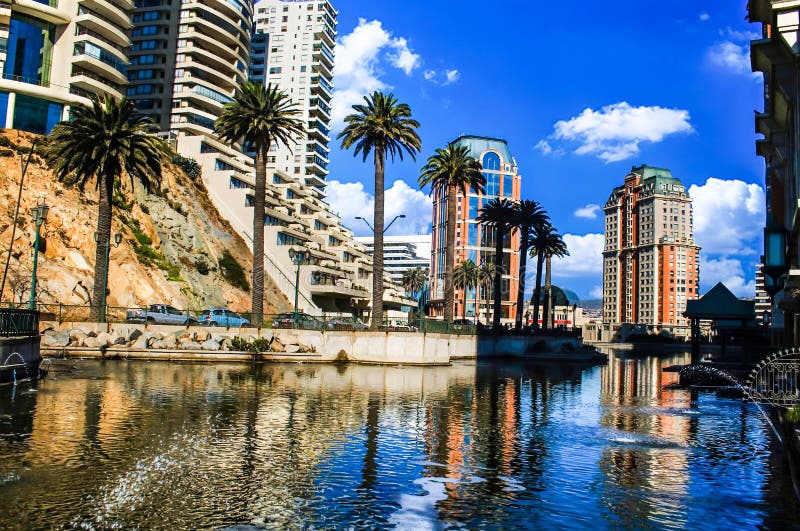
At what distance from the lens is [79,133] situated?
5234cm

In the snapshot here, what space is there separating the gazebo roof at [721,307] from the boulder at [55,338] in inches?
1697

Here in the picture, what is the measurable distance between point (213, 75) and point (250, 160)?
1492cm

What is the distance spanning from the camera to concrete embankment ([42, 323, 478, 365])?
A: 4591 cm

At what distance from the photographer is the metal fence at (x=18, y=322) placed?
90.0ft

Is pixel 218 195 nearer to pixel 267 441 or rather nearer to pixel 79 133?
pixel 79 133

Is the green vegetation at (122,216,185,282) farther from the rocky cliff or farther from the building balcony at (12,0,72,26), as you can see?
the building balcony at (12,0,72,26)

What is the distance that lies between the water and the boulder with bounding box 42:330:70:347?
1593 centimetres

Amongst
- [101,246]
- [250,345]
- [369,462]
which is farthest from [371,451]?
[101,246]

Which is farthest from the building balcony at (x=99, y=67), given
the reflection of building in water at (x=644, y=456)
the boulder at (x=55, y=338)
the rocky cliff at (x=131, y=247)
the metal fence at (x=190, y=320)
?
the reflection of building in water at (x=644, y=456)

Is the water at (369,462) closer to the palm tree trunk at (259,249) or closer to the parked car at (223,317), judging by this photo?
the palm tree trunk at (259,249)

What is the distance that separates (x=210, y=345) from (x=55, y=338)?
10.1 m

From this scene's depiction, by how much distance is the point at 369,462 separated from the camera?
53.0ft

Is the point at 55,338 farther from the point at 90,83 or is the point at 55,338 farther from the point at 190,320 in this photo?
the point at 90,83

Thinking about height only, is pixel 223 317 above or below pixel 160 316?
above
